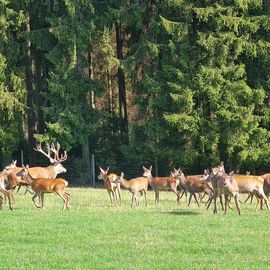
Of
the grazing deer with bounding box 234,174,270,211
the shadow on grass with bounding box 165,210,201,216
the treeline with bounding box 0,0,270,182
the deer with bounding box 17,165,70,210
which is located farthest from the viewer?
the treeline with bounding box 0,0,270,182

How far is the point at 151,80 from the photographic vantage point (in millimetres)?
32625

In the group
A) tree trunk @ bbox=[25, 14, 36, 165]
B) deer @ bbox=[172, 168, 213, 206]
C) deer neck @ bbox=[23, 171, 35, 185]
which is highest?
tree trunk @ bbox=[25, 14, 36, 165]

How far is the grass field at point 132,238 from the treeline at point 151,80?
12.3m

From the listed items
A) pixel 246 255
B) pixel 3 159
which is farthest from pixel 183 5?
pixel 246 255

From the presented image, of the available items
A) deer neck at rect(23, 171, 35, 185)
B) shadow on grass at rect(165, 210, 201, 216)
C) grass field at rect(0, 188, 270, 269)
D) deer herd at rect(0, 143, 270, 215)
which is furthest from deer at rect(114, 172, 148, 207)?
deer neck at rect(23, 171, 35, 185)

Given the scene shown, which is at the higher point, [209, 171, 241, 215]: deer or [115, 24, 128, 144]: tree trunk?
[115, 24, 128, 144]: tree trunk

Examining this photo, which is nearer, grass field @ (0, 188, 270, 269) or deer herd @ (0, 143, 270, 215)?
grass field @ (0, 188, 270, 269)

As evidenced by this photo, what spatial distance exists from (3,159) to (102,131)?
197 inches

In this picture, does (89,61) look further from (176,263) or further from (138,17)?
(176,263)

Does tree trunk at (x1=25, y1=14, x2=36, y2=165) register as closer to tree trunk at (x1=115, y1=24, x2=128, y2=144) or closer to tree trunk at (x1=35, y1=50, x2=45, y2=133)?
tree trunk at (x1=35, y1=50, x2=45, y2=133)

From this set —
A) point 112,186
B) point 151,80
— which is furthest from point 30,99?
point 112,186

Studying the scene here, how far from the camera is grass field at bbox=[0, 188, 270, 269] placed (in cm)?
1227

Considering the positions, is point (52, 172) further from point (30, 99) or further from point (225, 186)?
point (30, 99)

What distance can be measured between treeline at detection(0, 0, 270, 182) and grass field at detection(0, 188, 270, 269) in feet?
40.2
